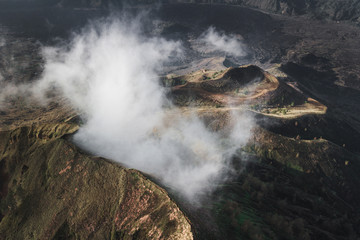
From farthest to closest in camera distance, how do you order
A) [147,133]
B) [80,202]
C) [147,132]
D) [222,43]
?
[222,43] < [147,132] < [147,133] < [80,202]

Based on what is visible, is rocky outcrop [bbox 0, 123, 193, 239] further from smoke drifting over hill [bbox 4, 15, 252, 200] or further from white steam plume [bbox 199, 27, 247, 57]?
white steam plume [bbox 199, 27, 247, 57]

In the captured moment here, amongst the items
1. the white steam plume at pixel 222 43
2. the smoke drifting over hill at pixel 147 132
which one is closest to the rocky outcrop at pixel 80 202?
the smoke drifting over hill at pixel 147 132

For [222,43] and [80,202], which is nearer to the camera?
[80,202]

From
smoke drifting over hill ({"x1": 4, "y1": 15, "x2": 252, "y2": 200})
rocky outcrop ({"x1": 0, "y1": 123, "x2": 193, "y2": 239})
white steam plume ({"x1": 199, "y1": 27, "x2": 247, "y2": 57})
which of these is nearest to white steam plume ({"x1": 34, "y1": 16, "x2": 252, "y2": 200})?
smoke drifting over hill ({"x1": 4, "y1": 15, "x2": 252, "y2": 200})

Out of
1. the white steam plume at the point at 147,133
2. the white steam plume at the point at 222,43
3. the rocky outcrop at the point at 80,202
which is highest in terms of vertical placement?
the rocky outcrop at the point at 80,202

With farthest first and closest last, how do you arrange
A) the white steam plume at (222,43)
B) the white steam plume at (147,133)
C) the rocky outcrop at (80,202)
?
the white steam plume at (222,43) → the white steam plume at (147,133) → the rocky outcrop at (80,202)

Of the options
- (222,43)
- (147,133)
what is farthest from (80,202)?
(222,43)

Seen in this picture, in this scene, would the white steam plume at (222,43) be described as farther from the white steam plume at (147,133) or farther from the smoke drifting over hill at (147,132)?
the white steam plume at (147,133)

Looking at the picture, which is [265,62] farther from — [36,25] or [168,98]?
[36,25]

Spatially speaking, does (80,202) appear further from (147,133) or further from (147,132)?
(147,132)

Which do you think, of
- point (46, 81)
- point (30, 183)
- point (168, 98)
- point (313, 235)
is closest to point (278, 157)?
point (313, 235)
